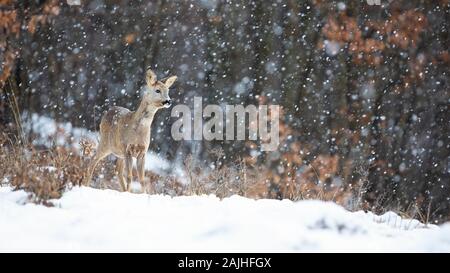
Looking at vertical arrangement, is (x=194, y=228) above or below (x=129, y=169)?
below

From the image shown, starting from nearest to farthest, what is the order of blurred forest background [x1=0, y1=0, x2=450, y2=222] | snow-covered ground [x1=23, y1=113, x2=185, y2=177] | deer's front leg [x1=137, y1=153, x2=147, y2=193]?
deer's front leg [x1=137, y1=153, x2=147, y2=193] < snow-covered ground [x1=23, y1=113, x2=185, y2=177] < blurred forest background [x1=0, y1=0, x2=450, y2=222]

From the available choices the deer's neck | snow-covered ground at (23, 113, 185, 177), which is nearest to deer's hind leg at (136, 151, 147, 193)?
the deer's neck

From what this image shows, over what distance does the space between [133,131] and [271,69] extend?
7719mm

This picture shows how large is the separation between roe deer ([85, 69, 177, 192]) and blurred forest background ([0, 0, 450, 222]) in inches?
243

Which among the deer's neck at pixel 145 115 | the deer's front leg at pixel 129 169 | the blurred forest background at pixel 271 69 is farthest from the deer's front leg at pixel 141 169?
the blurred forest background at pixel 271 69

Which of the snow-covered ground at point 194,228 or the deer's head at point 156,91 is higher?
the deer's head at point 156,91

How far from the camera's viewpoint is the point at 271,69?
15.2 metres

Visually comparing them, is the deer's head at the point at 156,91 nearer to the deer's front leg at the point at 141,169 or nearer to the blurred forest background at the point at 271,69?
the deer's front leg at the point at 141,169

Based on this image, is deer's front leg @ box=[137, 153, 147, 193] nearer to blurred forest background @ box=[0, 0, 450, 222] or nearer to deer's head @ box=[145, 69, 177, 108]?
deer's head @ box=[145, 69, 177, 108]

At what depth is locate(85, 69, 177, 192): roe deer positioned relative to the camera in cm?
790

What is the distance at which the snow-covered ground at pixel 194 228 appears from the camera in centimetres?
439

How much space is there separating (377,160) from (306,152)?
5.33 feet

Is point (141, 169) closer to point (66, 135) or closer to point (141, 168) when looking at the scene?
point (141, 168)

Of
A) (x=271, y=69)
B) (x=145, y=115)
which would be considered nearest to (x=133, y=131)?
(x=145, y=115)
